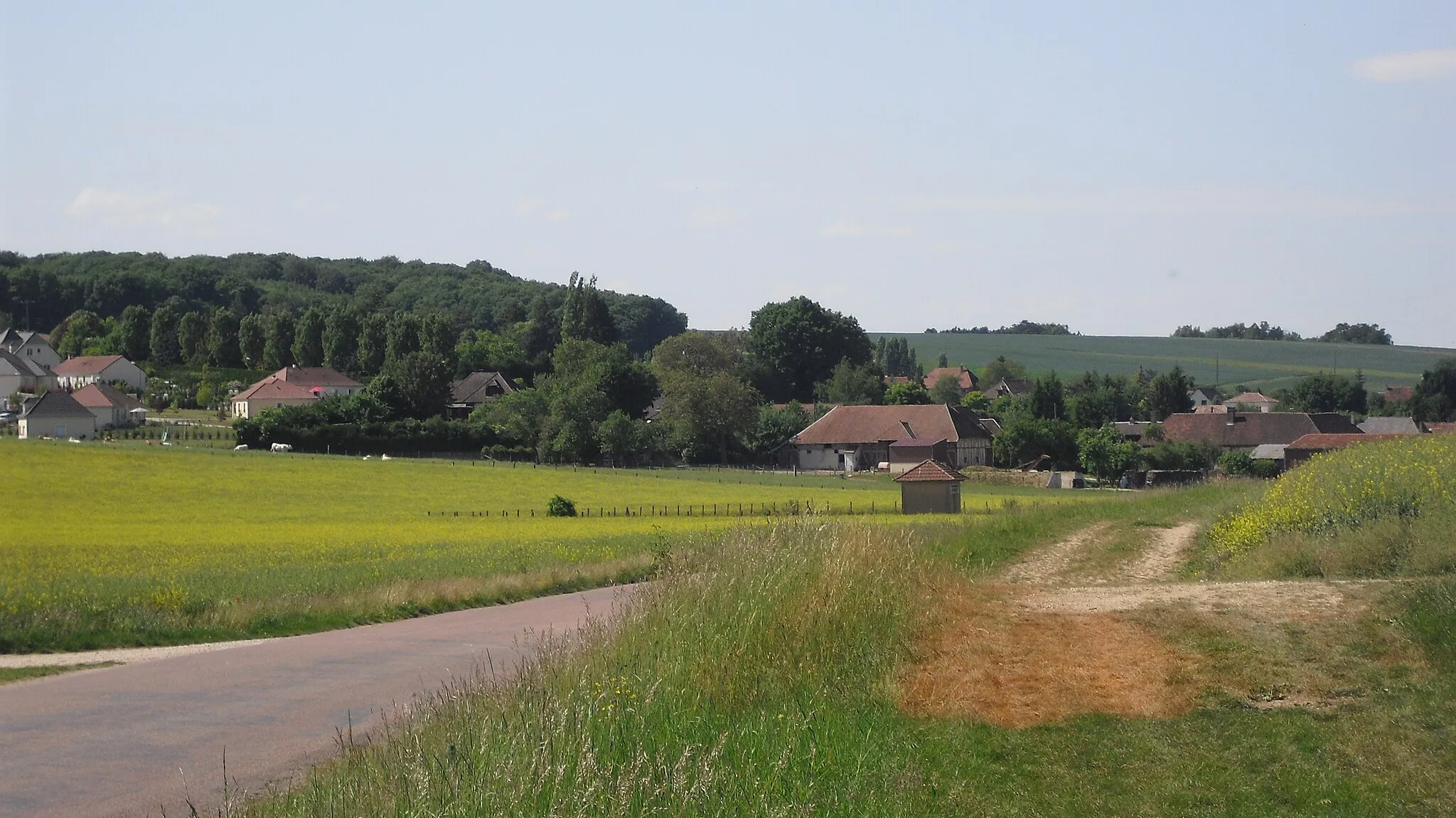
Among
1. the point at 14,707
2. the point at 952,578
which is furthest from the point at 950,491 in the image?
the point at 14,707

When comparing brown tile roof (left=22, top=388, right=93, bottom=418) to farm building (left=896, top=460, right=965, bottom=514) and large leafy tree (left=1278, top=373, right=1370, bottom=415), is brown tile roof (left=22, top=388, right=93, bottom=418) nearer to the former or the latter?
farm building (left=896, top=460, right=965, bottom=514)

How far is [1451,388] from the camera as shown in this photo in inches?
4200

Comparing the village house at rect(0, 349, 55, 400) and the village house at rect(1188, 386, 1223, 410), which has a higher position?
the village house at rect(0, 349, 55, 400)

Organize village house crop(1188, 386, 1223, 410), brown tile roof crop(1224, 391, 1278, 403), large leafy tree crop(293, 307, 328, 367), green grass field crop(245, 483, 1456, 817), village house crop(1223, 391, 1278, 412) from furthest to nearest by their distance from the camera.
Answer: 1. village house crop(1188, 386, 1223, 410)
2. brown tile roof crop(1224, 391, 1278, 403)
3. village house crop(1223, 391, 1278, 412)
4. large leafy tree crop(293, 307, 328, 367)
5. green grass field crop(245, 483, 1456, 817)

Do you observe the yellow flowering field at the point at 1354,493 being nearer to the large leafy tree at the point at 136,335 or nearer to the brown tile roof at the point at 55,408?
the brown tile roof at the point at 55,408

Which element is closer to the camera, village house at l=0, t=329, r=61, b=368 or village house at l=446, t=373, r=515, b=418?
village house at l=446, t=373, r=515, b=418

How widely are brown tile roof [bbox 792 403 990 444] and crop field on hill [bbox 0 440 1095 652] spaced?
1277 cm

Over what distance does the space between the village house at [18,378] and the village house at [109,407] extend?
16.4 meters

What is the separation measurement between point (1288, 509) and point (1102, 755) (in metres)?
13.7

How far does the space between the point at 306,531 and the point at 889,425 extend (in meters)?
60.8

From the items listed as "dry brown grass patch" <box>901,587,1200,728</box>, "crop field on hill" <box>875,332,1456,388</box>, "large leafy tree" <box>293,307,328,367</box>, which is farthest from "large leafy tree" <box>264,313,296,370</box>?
"dry brown grass patch" <box>901,587,1200,728</box>

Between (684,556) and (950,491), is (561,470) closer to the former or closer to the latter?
(950,491)

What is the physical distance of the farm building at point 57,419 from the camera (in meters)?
92.5

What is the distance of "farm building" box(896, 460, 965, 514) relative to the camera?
5772 centimetres
